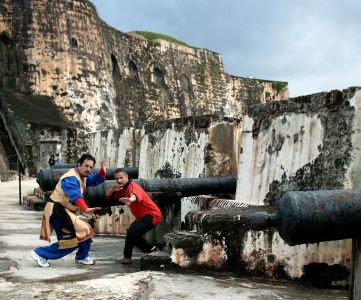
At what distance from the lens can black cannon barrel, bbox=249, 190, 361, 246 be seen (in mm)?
2195

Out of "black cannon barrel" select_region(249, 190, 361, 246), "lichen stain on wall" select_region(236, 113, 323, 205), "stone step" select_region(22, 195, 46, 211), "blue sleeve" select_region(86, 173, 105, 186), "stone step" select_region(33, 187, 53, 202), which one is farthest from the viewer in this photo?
"stone step" select_region(22, 195, 46, 211)

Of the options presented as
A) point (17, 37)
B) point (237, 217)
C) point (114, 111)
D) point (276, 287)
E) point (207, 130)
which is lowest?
point (276, 287)

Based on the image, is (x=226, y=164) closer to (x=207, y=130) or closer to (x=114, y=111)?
(x=207, y=130)

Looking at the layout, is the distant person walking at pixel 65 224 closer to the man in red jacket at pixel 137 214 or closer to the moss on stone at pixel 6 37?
the man in red jacket at pixel 137 214

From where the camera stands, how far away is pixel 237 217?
166 inches

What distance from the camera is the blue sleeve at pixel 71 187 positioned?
4.52 metres

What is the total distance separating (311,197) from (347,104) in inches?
83.5

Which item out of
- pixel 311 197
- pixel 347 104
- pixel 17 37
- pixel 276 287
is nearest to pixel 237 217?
pixel 276 287

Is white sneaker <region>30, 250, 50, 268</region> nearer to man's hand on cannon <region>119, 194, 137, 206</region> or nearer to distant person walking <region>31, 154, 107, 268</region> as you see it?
distant person walking <region>31, 154, 107, 268</region>

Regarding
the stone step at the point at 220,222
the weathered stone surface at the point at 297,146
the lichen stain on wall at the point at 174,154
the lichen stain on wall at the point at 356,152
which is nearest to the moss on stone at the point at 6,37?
the lichen stain on wall at the point at 174,154

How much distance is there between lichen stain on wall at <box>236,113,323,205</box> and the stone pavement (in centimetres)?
109

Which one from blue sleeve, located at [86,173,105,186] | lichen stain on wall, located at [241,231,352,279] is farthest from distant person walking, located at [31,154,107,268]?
lichen stain on wall, located at [241,231,352,279]

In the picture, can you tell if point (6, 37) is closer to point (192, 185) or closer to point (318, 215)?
point (192, 185)

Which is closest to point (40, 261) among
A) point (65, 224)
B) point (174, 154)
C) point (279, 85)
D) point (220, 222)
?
point (65, 224)
